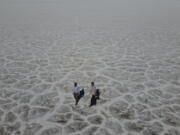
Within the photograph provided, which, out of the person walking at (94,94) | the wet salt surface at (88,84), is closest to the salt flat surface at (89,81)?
the wet salt surface at (88,84)

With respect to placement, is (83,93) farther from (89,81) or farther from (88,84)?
(89,81)

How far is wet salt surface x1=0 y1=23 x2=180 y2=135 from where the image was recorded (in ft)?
→ 23.9

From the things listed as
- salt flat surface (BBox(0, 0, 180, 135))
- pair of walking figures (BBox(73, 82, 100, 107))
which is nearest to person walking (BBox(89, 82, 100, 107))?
pair of walking figures (BBox(73, 82, 100, 107))

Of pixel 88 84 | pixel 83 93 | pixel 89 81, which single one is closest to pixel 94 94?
pixel 83 93

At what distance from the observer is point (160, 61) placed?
12.9 metres

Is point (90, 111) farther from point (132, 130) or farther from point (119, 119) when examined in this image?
point (132, 130)

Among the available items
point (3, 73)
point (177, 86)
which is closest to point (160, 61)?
point (177, 86)

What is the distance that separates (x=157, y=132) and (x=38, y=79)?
6.03 m

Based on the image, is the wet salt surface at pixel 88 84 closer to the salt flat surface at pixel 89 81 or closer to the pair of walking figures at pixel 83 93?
the salt flat surface at pixel 89 81

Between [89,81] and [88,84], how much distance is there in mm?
330

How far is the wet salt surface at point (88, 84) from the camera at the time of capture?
729 cm

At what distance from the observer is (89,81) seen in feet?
34.2

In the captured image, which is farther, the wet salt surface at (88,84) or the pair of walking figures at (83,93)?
the pair of walking figures at (83,93)

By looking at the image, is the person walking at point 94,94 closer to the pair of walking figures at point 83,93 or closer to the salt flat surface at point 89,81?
the pair of walking figures at point 83,93
